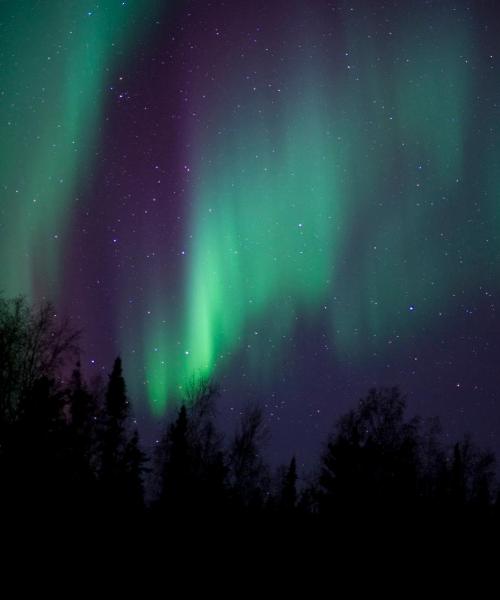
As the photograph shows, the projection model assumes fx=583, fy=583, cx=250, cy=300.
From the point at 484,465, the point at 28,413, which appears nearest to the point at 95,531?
the point at 28,413

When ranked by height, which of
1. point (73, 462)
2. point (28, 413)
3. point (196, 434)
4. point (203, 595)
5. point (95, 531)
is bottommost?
point (203, 595)

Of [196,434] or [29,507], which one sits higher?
[196,434]

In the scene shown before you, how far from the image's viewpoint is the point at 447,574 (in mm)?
15750

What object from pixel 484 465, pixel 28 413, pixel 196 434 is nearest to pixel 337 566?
pixel 28 413

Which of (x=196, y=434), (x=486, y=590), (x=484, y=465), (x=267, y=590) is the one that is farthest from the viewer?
(x=484, y=465)

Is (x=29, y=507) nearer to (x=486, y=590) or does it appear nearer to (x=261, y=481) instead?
(x=486, y=590)

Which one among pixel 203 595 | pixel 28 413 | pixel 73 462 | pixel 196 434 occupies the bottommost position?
pixel 203 595

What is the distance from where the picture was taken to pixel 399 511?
1533 cm

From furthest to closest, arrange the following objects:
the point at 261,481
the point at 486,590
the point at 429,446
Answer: the point at 429,446
the point at 261,481
the point at 486,590

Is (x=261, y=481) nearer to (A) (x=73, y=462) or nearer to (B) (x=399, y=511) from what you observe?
(B) (x=399, y=511)

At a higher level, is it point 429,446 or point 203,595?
point 429,446

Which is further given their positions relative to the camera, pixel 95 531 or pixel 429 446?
pixel 429 446

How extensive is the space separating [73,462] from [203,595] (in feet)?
21.6

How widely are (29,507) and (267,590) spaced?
823 cm
